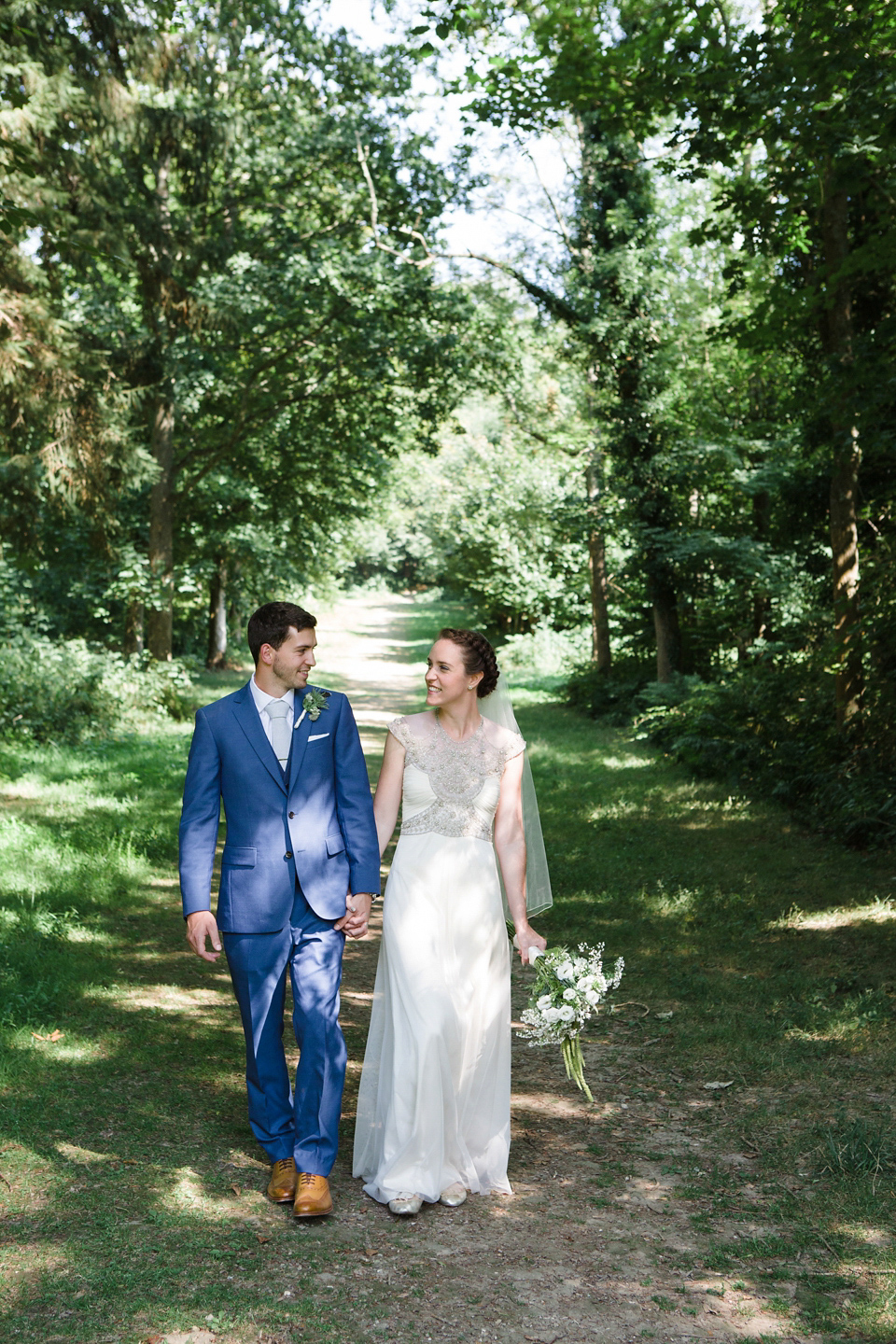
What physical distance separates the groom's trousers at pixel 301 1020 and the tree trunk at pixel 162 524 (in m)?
16.7

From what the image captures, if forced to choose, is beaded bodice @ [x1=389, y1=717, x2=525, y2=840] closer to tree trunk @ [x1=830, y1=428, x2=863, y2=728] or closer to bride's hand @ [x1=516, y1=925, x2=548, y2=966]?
bride's hand @ [x1=516, y1=925, x2=548, y2=966]

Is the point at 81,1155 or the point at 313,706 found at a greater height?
the point at 313,706

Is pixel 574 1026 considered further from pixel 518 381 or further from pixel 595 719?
pixel 518 381

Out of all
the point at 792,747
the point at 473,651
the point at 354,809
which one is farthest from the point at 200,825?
the point at 792,747

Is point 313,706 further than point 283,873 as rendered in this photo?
Yes

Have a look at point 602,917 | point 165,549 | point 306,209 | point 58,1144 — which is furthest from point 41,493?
point 58,1144

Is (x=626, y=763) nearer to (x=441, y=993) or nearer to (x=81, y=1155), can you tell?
(x=441, y=993)

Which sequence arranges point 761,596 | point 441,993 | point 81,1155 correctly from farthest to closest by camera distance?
point 761,596, point 81,1155, point 441,993

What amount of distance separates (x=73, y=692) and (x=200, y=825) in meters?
13.1

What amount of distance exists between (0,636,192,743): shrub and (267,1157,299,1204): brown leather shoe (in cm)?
1176

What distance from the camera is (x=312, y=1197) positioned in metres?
4.10

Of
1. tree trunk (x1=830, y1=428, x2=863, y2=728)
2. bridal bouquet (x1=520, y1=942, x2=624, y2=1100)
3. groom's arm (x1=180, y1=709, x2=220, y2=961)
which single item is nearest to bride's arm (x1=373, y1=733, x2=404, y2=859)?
groom's arm (x1=180, y1=709, x2=220, y2=961)

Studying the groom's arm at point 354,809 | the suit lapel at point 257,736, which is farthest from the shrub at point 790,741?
the suit lapel at point 257,736

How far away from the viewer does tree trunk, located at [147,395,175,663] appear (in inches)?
805
